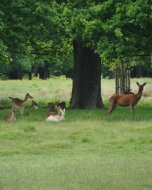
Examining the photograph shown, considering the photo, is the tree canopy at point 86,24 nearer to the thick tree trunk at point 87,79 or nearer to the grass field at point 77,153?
the thick tree trunk at point 87,79

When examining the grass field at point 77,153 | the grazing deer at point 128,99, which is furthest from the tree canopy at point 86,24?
the grass field at point 77,153

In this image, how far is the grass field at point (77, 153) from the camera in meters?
12.0

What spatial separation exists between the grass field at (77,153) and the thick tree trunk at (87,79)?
3.95 metres

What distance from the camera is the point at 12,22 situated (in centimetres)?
2875

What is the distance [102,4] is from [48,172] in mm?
15069

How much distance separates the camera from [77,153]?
1698cm

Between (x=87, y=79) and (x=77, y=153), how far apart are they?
643 inches

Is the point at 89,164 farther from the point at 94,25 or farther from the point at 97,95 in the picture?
the point at 97,95

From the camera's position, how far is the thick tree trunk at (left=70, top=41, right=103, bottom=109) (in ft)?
108

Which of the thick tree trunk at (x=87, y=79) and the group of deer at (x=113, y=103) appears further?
the thick tree trunk at (x=87, y=79)

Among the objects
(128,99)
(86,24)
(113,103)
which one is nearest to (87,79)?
(113,103)

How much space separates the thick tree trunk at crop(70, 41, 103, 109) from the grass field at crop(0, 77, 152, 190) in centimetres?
395

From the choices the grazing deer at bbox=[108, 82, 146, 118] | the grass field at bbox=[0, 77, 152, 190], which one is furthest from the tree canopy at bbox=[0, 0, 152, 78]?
the grass field at bbox=[0, 77, 152, 190]

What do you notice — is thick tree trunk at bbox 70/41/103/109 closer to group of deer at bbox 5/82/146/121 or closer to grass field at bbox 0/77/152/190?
group of deer at bbox 5/82/146/121
